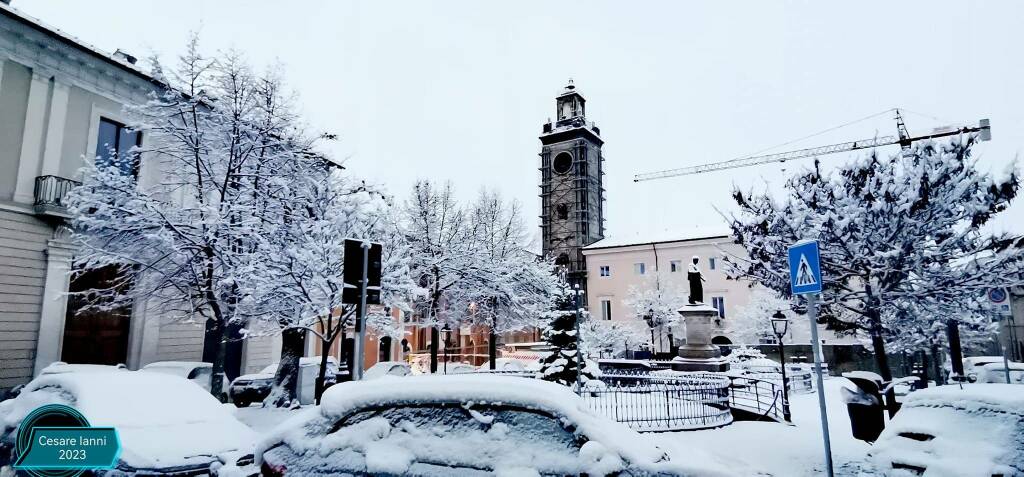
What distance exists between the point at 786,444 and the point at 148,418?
10.9m

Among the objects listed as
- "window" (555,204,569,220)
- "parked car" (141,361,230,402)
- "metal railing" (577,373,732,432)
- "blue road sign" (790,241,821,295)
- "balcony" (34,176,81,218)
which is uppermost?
"window" (555,204,569,220)

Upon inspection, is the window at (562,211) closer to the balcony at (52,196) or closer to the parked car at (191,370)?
the parked car at (191,370)

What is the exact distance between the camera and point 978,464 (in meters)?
5.11

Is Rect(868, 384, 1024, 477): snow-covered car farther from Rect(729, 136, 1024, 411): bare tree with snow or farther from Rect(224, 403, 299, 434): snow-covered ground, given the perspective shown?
Rect(224, 403, 299, 434): snow-covered ground

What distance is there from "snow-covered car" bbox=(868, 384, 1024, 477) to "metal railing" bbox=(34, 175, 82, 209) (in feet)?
71.2

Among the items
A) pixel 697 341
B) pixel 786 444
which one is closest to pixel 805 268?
pixel 786 444

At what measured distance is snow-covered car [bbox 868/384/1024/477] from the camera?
5.16 m

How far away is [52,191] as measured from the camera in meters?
16.7

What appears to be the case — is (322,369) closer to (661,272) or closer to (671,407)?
(671,407)

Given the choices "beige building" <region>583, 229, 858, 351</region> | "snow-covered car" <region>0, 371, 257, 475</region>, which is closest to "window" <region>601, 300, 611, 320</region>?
"beige building" <region>583, 229, 858, 351</region>

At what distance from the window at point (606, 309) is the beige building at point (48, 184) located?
129ft

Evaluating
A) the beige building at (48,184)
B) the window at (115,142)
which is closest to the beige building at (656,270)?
the window at (115,142)

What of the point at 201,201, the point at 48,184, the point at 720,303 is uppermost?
the point at 48,184

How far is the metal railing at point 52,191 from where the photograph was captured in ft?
54.0
